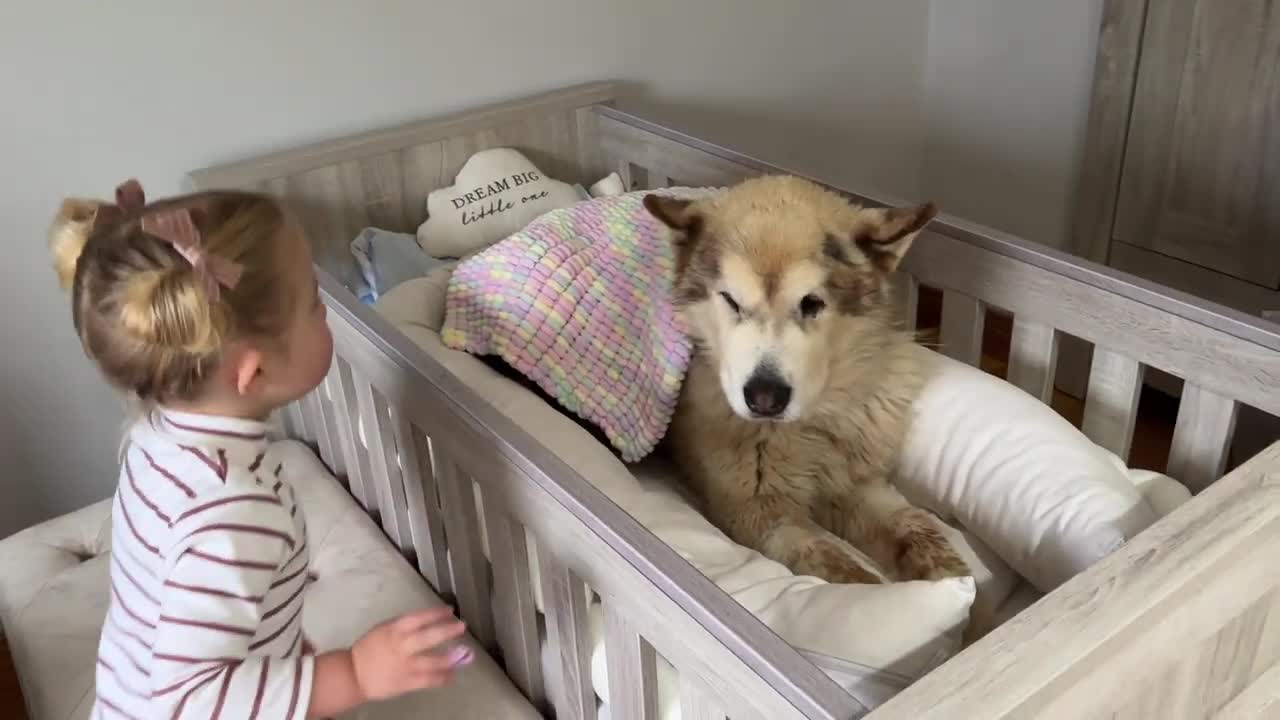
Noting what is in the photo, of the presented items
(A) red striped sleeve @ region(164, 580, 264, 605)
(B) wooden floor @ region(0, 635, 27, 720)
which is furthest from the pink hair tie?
(B) wooden floor @ region(0, 635, 27, 720)

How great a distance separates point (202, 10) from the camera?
5.44 feet

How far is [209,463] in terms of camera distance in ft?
2.93

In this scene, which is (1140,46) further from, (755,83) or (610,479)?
(610,479)

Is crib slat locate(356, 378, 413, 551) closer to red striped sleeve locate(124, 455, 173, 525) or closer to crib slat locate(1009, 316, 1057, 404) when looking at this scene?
red striped sleeve locate(124, 455, 173, 525)

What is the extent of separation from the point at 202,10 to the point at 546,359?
855 millimetres

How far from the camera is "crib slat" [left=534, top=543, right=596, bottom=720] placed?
986 millimetres

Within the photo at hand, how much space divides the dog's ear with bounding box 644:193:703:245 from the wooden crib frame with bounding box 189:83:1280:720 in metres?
0.34

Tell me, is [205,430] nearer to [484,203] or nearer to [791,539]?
[791,539]

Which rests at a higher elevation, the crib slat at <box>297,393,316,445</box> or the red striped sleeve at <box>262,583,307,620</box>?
the red striped sleeve at <box>262,583,307,620</box>

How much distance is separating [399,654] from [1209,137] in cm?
202

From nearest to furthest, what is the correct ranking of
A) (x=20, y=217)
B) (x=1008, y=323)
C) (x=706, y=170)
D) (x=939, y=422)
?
(x=939, y=422) → (x=20, y=217) → (x=706, y=170) → (x=1008, y=323)

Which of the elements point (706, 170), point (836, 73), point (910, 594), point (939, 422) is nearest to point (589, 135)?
point (706, 170)

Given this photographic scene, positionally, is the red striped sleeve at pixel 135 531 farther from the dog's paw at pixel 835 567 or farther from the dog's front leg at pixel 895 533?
the dog's front leg at pixel 895 533

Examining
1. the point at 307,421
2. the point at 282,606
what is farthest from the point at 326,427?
the point at 282,606
